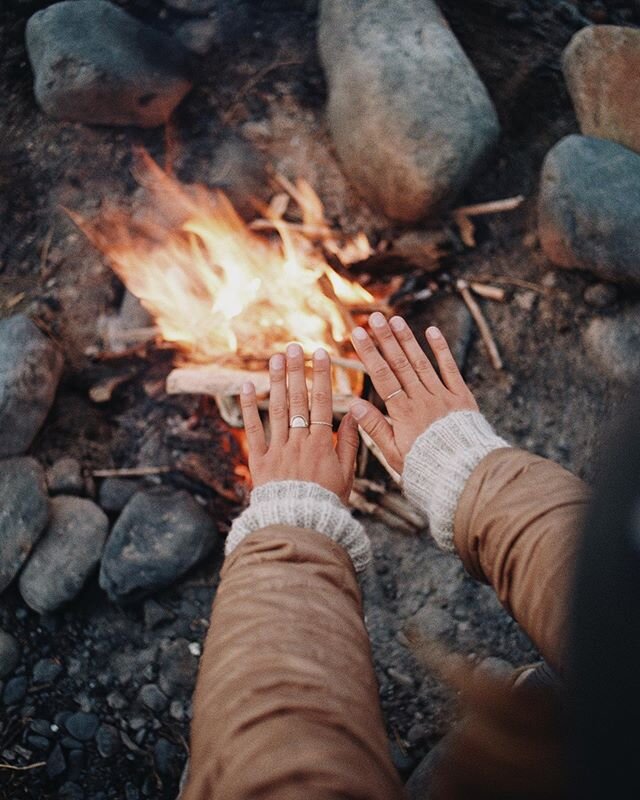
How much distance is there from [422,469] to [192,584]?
1476 mm

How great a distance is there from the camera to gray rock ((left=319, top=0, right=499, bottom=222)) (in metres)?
3.23

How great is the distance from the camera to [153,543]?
2.81m

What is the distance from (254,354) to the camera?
3031mm

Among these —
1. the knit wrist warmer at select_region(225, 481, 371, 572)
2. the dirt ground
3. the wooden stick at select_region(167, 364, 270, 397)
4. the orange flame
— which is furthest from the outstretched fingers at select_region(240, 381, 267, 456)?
the dirt ground

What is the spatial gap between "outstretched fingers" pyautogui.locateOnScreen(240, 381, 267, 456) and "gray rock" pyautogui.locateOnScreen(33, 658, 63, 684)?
149 cm

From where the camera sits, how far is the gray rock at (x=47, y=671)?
2689mm

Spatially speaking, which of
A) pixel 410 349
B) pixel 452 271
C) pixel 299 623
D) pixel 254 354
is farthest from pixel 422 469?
pixel 452 271

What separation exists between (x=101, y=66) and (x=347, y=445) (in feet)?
9.18

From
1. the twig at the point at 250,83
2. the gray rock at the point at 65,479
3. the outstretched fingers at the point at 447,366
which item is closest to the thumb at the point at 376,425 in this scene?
the outstretched fingers at the point at 447,366

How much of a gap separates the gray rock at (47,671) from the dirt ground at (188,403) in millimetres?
28

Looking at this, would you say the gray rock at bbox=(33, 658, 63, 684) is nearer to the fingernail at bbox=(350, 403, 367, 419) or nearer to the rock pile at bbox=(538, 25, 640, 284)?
the fingernail at bbox=(350, 403, 367, 419)

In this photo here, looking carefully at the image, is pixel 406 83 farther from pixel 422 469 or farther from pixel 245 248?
pixel 422 469

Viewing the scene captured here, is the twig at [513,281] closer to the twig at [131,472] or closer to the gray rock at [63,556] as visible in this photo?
the twig at [131,472]

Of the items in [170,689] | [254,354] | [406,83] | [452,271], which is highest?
[406,83]
